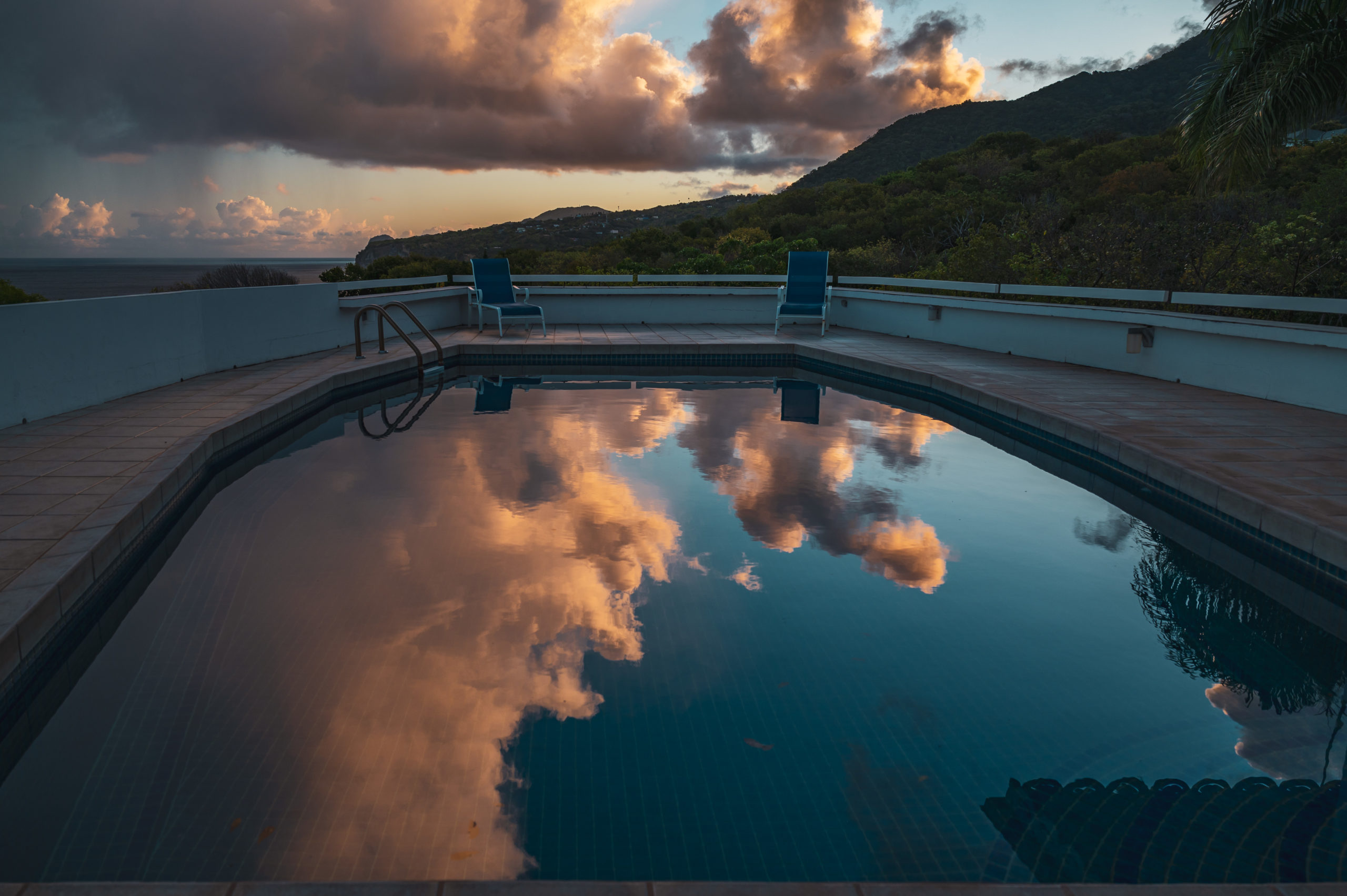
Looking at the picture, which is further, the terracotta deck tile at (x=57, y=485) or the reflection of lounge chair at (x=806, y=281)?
the reflection of lounge chair at (x=806, y=281)

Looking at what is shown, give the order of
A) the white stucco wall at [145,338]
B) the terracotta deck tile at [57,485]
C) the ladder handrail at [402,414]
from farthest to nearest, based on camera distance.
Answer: the ladder handrail at [402,414]
the white stucco wall at [145,338]
the terracotta deck tile at [57,485]

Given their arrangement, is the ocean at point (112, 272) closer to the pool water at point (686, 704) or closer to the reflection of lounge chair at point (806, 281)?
the reflection of lounge chair at point (806, 281)

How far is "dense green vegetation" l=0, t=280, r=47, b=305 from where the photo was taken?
5641mm

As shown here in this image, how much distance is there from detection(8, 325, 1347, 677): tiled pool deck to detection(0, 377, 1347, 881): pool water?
0.97 feet

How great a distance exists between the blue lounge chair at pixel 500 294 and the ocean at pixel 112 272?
10.8 meters

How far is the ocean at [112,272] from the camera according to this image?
120ft

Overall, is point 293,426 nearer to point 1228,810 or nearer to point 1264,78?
point 1228,810

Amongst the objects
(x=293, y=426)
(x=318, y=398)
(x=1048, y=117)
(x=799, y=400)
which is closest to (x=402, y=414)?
(x=318, y=398)

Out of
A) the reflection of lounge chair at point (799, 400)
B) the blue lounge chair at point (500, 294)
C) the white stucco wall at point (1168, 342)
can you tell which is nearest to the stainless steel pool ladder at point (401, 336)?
the blue lounge chair at point (500, 294)

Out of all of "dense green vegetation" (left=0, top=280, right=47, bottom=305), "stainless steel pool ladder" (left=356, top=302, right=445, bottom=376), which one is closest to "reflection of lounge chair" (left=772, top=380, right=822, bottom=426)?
"stainless steel pool ladder" (left=356, top=302, right=445, bottom=376)

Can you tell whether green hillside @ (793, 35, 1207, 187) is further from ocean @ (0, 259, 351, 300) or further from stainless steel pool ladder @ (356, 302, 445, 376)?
stainless steel pool ladder @ (356, 302, 445, 376)

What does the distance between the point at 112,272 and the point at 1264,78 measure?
280 feet

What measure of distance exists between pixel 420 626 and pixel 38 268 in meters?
105

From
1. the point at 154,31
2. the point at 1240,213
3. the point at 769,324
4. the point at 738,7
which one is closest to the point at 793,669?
the point at 769,324
